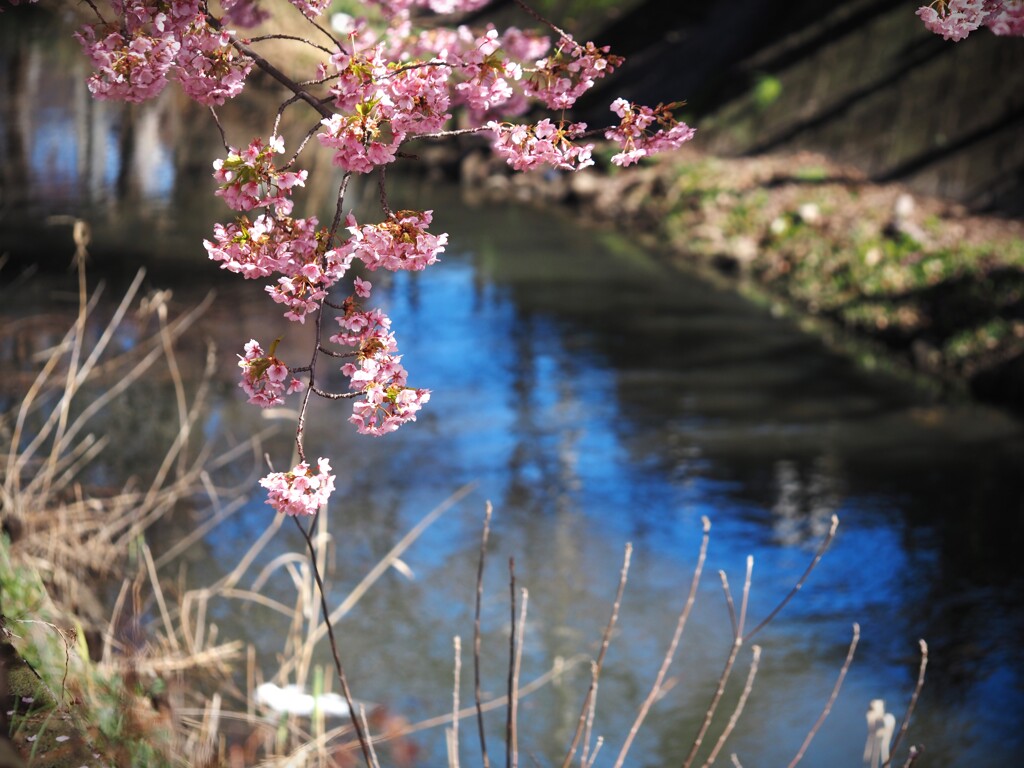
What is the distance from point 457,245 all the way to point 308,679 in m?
5.62

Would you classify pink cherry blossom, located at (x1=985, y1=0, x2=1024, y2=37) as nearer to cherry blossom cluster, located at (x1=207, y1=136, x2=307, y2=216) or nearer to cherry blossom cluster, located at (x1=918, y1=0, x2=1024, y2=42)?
cherry blossom cluster, located at (x1=918, y1=0, x2=1024, y2=42)

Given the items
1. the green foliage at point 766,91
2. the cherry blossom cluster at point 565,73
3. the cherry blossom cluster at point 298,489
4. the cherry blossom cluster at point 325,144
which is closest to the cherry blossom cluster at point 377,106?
the cherry blossom cluster at point 325,144

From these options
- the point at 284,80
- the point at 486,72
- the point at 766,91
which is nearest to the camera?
the point at 284,80

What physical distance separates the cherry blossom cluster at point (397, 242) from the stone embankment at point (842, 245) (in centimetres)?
490

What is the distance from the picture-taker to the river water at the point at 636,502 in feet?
11.6

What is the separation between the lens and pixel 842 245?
7617 millimetres

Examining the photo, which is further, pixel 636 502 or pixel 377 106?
pixel 636 502

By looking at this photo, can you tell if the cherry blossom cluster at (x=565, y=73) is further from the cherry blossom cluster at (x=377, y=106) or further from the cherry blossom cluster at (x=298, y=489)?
the cherry blossom cluster at (x=298, y=489)

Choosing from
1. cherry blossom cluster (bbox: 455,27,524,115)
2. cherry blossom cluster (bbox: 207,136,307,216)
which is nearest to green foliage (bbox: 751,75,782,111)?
cherry blossom cluster (bbox: 455,27,524,115)

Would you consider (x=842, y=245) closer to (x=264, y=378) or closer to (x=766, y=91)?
(x=766, y=91)

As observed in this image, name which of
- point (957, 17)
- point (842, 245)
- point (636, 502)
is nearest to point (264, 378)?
point (957, 17)

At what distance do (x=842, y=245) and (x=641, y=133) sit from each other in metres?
6.16

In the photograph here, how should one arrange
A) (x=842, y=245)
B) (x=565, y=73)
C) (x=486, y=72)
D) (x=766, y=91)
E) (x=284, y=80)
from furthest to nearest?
(x=766, y=91)
(x=842, y=245)
(x=565, y=73)
(x=486, y=72)
(x=284, y=80)

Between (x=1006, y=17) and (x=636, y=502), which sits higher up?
(x=1006, y=17)
